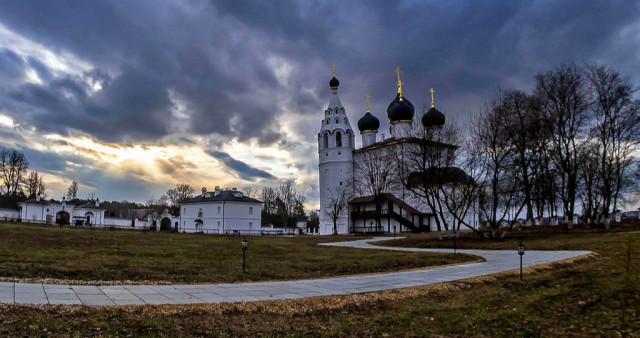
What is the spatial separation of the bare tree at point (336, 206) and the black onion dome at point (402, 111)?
41.8ft

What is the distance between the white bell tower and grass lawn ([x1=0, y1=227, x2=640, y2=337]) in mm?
48852

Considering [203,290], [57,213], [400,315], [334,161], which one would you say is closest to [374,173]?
[334,161]

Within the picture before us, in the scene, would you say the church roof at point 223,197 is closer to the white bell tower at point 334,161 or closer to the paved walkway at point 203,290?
the white bell tower at point 334,161

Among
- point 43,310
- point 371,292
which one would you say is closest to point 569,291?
point 371,292

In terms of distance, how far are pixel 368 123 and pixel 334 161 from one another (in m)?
8.52

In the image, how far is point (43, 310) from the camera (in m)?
6.41

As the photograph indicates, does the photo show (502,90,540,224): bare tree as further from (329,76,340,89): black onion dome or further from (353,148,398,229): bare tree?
(329,76,340,89): black onion dome

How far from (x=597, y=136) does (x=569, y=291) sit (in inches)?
1008

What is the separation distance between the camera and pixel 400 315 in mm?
7992

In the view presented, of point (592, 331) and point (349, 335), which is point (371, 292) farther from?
point (592, 331)

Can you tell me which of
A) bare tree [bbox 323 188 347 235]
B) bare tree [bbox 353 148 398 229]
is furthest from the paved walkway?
bare tree [bbox 323 188 347 235]

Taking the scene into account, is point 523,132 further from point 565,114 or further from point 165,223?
point 165,223

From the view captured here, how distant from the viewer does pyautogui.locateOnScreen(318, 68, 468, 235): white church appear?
173 ft

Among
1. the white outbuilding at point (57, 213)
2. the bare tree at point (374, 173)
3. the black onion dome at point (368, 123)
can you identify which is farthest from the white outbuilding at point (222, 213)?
the black onion dome at point (368, 123)
